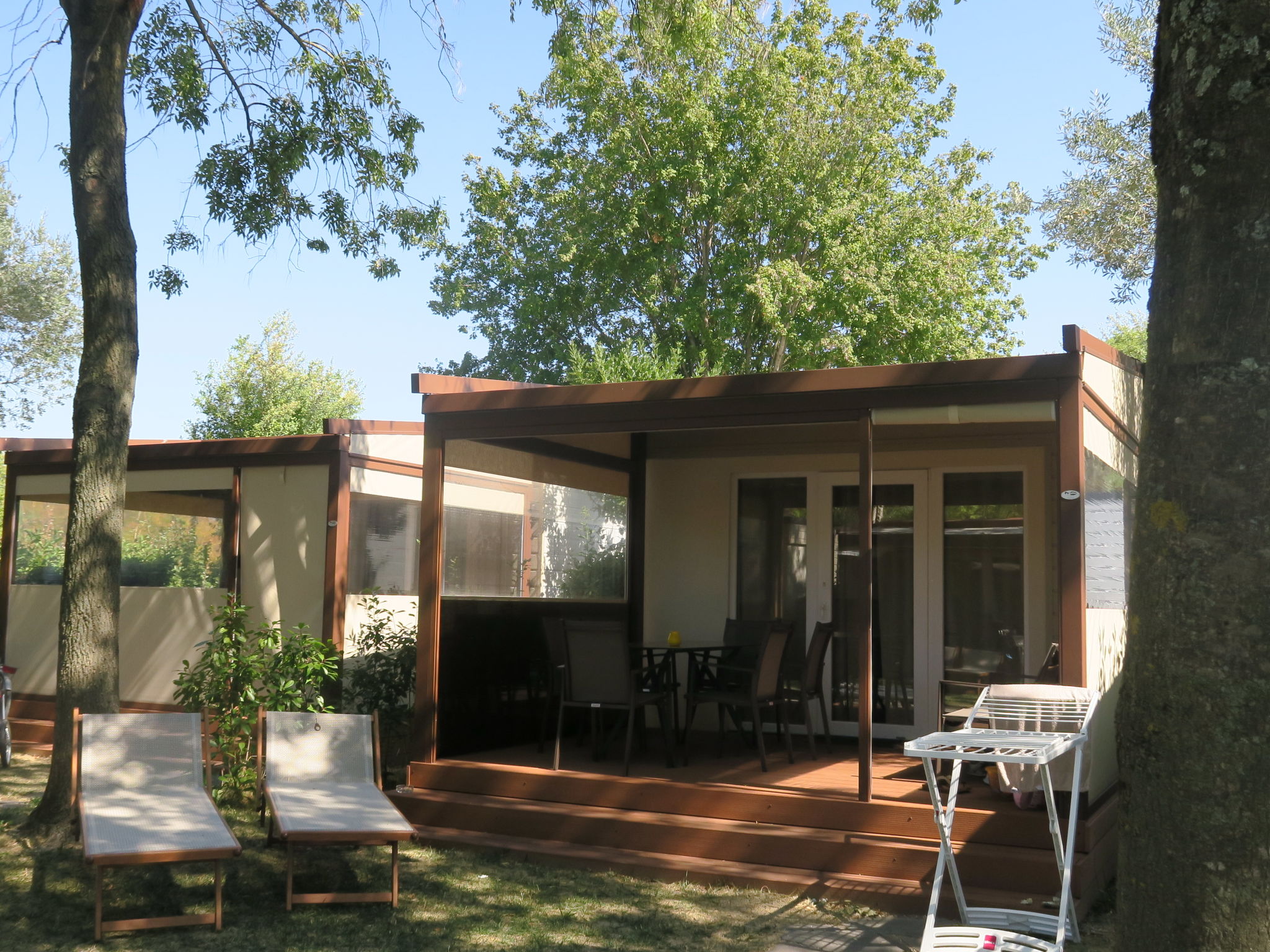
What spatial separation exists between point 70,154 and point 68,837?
147 inches

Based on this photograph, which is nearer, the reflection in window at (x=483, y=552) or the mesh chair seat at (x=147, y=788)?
the mesh chair seat at (x=147, y=788)

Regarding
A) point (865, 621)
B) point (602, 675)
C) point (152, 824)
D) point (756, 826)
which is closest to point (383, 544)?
point (602, 675)

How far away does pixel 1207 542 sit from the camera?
207 centimetres

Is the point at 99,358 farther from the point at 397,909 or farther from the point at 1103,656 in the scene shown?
the point at 1103,656

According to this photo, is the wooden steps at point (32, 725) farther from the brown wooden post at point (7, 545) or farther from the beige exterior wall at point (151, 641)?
the brown wooden post at point (7, 545)

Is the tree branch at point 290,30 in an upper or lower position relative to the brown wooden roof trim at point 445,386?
upper

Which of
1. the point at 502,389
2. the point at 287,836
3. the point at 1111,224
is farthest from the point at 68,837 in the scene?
the point at 1111,224

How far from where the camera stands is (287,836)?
197 inches

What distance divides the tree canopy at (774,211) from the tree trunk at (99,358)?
1314 centimetres

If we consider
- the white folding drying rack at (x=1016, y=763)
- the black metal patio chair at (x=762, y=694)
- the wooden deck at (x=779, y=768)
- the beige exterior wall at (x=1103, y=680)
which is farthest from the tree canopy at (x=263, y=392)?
the white folding drying rack at (x=1016, y=763)

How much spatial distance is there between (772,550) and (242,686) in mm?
4021

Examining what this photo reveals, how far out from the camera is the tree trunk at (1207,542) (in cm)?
201

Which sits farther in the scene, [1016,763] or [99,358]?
[99,358]

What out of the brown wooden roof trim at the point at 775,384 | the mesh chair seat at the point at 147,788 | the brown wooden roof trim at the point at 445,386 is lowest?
the mesh chair seat at the point at 147,788
